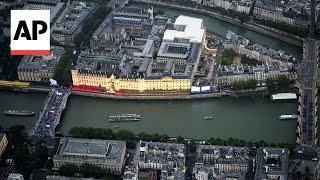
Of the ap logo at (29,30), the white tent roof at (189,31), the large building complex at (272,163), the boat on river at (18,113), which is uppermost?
the ap logo at (29,30)

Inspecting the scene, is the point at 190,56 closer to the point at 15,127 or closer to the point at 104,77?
the point at 104,77

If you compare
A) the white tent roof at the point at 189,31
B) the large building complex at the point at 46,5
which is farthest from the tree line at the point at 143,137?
the large building complex at the point at 46,5

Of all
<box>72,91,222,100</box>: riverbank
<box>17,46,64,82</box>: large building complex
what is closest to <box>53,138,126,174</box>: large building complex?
<box>72,91,222,100</box>: riverbank

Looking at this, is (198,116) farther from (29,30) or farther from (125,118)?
(29,30)

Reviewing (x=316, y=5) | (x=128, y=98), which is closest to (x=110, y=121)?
(x=128, y=98)

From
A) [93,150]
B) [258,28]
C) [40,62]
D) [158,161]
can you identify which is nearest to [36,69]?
[40,62]

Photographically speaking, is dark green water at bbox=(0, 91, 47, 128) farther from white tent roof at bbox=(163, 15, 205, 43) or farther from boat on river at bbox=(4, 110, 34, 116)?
white tent roof at bbox=(163, 15, 205, 43)

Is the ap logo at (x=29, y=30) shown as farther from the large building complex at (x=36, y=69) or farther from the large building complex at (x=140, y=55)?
the large building complex at (x=36, y=69)
